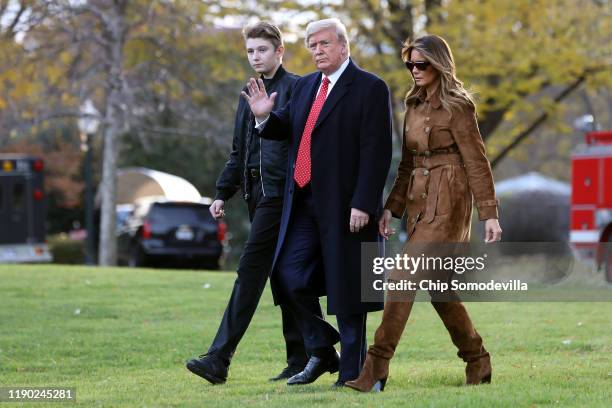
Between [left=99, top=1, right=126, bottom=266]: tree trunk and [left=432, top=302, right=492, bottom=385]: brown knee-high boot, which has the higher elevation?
[left=99, top=1, right=126, bottom=266]: tree trunk

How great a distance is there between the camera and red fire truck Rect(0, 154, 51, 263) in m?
28.6

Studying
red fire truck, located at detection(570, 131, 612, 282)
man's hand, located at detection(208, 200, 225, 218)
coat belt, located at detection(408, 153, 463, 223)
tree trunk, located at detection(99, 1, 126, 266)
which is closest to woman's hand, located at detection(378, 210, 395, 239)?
coat belt, located at detection(408, 153, 463, 223)

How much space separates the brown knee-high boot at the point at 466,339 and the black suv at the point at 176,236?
21714 millimetres

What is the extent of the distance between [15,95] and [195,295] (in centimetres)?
1416

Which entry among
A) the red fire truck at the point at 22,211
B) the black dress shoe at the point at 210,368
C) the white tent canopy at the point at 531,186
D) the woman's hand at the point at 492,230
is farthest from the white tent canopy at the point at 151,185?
the woman's hand at the point at 492,230

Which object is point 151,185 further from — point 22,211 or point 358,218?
point 358,218

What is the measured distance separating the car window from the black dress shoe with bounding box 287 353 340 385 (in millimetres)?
21582

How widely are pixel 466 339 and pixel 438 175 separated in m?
0.94

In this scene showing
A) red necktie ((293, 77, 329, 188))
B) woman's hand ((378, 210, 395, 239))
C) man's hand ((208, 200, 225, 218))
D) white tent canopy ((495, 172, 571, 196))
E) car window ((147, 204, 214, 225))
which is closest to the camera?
woman's hand ((378, 210, 395, 239))

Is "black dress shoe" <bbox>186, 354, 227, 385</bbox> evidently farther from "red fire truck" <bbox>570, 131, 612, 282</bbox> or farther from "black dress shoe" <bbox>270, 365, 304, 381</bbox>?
"red fire truck" <bbox>570, 131, 612, 282</bbox>

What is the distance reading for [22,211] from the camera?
1134 inches

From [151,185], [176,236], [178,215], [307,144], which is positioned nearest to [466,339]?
[307,144]

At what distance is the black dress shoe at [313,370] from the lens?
24.5 ft

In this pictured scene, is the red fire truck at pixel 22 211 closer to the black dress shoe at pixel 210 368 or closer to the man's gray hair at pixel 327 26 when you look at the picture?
the black dress shoe at pixel 210 368
